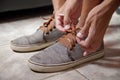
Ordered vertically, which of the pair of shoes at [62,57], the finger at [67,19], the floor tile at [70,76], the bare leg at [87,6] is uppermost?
the bare leg at [87,6]

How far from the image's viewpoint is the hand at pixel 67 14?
795 mm

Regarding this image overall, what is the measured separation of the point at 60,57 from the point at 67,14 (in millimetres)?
169

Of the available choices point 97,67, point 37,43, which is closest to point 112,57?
point 97,67

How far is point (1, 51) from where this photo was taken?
0.91 meters

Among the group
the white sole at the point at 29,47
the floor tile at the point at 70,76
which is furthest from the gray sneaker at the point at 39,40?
the floor tile at the point at 70,76

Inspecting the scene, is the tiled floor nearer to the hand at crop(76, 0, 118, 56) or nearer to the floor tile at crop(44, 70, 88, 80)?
the floor tile at crop(44, 70, 88, 80)

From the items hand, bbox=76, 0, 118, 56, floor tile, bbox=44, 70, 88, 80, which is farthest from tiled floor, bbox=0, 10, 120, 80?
hand, bbox=76, 0, 118, 56

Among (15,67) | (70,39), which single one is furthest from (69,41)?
(15,67)

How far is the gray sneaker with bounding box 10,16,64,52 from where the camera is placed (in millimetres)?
883

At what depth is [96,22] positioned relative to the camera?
647mm

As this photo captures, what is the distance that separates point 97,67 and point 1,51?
16.8 inches

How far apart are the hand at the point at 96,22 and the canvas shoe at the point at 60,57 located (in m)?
0.06

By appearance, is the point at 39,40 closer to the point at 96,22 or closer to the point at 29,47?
the point at 29,47

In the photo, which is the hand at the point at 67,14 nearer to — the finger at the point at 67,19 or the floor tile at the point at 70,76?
the finger at the point at 67,19
